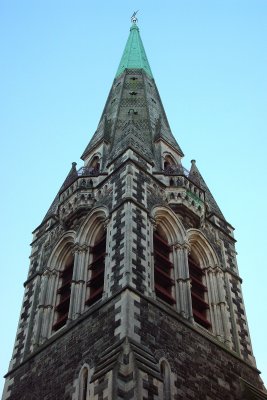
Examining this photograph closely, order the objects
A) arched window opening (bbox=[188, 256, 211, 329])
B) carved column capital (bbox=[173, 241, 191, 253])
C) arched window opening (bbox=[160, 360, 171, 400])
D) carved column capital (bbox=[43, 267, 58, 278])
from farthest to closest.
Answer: carved column capital (bbox=[43, 267, 58, 278]) < carved column capital (bbox=[173, 241, 191, 253]) < arched window opening (bbox=[188, 256, 211, 329]) < arched window opening (bbox=[160, 360, 171, 400])

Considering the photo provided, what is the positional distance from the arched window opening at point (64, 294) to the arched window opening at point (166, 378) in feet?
18.6

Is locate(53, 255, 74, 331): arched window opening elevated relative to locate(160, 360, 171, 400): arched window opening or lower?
elevated

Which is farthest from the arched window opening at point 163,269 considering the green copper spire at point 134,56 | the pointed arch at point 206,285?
the green copper spire at point 134,56

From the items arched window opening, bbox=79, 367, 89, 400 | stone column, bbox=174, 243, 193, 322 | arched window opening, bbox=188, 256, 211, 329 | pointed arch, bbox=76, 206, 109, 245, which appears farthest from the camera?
pointed arch, bbox=76, 206, 109, 245

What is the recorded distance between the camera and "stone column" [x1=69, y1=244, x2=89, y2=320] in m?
25.3

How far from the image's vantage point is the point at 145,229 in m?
26.3

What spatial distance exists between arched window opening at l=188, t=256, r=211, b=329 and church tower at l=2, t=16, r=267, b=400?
5 cm

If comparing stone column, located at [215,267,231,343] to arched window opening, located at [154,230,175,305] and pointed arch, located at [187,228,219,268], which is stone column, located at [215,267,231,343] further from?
arched window opening, located at [154,230,175,305]

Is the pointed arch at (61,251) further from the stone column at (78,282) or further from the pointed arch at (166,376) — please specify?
the pointed arch at (166,376)

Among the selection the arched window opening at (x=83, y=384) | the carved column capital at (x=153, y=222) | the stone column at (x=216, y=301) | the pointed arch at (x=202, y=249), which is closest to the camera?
the arched window opening at (x=83, y=384)

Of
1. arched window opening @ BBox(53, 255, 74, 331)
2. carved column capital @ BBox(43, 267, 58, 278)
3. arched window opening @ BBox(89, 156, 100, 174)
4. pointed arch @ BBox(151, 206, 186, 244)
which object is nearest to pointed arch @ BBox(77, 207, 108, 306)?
arched window opening @ BBox(53, 255, 74, 331)

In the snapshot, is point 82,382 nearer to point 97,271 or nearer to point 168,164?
point 97,271

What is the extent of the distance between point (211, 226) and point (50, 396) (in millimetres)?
11589

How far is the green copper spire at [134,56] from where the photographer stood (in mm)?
44219
